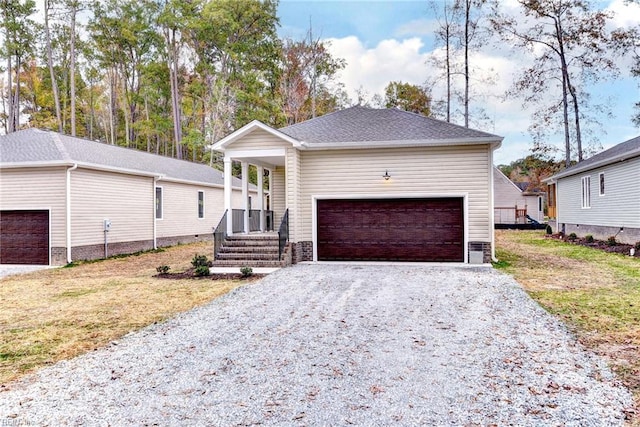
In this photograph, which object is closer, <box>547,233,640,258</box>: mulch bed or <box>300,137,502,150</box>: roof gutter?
<box>300,137,502,150</box>: roof gutter

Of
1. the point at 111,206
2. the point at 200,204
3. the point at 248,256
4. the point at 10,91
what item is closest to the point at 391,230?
the point at 248,256

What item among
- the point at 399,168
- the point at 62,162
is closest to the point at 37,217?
the point at 62,162

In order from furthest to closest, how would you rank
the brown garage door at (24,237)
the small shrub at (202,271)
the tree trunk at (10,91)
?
1. the tree trunk at (10,91)
2. the brown garage door at (24,237)
3. the small shrub at (202,271)

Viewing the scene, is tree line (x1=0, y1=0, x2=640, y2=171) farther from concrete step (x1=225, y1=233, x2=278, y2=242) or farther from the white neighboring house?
concrete step (x1=225, y1=233, x2=278, y2=242)

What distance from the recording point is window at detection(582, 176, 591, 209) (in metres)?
18.6

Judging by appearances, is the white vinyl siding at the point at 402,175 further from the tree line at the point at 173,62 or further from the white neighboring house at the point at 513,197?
the white neighboring house at the point at 513,197

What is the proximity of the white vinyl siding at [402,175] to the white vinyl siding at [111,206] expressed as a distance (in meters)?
6.78

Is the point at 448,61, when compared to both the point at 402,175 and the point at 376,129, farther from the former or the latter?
the point at 402,175

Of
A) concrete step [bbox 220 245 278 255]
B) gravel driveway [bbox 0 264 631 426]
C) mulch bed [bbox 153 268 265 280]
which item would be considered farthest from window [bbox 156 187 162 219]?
gravel driveway [bbox 0 264 631 426]

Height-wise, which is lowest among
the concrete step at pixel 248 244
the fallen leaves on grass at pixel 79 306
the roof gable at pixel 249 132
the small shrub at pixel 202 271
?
the fallen leaves on grass at pixel 79 306

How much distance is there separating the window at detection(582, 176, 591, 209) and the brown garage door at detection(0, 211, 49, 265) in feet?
69.0

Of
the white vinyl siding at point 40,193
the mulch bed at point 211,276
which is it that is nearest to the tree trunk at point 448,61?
the mulch bed at point 211,276

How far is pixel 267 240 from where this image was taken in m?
12.4

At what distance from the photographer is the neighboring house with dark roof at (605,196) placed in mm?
14305
